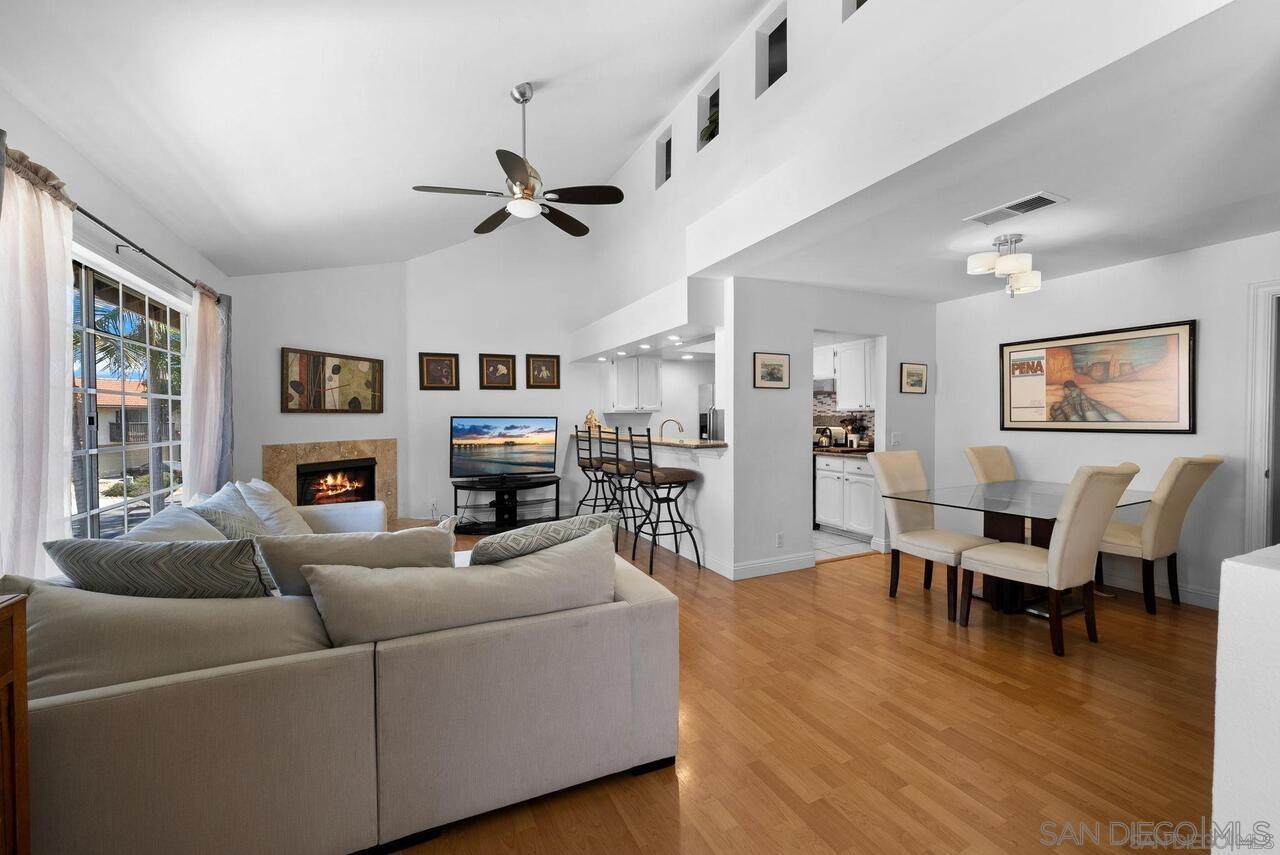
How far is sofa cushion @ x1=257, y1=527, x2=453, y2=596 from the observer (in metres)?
1.64

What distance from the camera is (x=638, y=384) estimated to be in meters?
6.52

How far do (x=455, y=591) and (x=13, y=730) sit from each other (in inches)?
35.0

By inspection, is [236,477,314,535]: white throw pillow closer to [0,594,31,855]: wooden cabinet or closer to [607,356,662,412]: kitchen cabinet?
[0,594,31,855]: wooden cabinet

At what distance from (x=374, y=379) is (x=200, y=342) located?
2068 mm

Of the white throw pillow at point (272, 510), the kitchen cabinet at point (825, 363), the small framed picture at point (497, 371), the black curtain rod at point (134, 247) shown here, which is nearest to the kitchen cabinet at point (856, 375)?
the kitchen cabinet at point (825, 363)

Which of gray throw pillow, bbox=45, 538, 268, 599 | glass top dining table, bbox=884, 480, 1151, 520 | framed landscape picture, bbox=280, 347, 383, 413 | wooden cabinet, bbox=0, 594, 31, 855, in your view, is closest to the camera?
wooden cabinet, bbox=0, 594, 31, 855

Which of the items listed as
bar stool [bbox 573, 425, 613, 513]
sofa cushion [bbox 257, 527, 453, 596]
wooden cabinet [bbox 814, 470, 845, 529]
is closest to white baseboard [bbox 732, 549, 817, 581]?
wooden cabinet [bbox 814, 470, 845, 529]

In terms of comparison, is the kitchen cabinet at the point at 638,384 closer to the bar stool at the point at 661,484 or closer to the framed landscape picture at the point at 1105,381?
the bar stool at the point at 661,484

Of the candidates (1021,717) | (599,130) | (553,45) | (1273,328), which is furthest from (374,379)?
(1273,328)

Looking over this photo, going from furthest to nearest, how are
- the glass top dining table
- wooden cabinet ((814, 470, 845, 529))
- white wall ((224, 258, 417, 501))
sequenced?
wooden cabinet ((814, 470, 845, 529)) < white wall ((224, 258, 417, 501)) < the glass top dining table

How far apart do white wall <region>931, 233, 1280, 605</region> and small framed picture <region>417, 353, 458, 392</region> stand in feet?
17.1

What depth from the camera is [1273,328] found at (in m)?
3.24

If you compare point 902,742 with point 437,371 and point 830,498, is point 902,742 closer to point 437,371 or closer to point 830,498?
point 830,498

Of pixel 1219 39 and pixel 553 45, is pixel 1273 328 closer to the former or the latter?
pixel 1219 39
